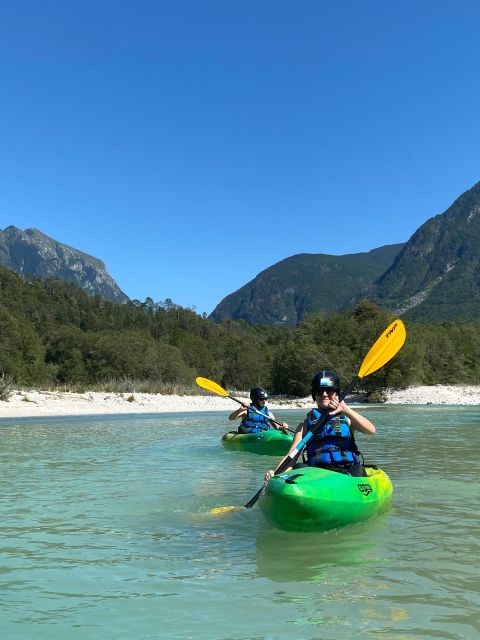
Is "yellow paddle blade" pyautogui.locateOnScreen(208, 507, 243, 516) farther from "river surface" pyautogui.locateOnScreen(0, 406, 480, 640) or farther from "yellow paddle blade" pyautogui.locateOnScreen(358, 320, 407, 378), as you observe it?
"yellow paddle blade" pyautogui.locateOnScreen(358, 320, 407, 378)

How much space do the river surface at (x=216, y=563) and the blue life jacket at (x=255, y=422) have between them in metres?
3.31

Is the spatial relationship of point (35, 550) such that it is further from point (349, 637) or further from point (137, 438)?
point (137, 438)

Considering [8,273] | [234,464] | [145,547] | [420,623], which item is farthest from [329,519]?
[8,273]

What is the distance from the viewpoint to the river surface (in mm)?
3494

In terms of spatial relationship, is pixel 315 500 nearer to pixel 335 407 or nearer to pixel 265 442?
pixel 335 407

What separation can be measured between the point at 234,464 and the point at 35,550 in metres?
5.88

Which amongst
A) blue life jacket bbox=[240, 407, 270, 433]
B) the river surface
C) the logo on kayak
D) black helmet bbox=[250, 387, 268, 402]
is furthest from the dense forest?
the logo on kayak

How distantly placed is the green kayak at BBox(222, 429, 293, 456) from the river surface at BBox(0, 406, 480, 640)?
7.77 ft

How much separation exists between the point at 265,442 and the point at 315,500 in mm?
6950

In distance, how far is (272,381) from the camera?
184 ft

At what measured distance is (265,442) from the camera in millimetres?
12102

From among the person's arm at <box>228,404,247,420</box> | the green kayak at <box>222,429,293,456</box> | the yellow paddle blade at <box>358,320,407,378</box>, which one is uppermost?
the yellow paddle blade at <box>358,320,407,378</box>

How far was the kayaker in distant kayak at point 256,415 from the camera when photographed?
1285 centimetres

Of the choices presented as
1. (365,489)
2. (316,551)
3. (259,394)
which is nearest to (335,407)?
(365,489)
